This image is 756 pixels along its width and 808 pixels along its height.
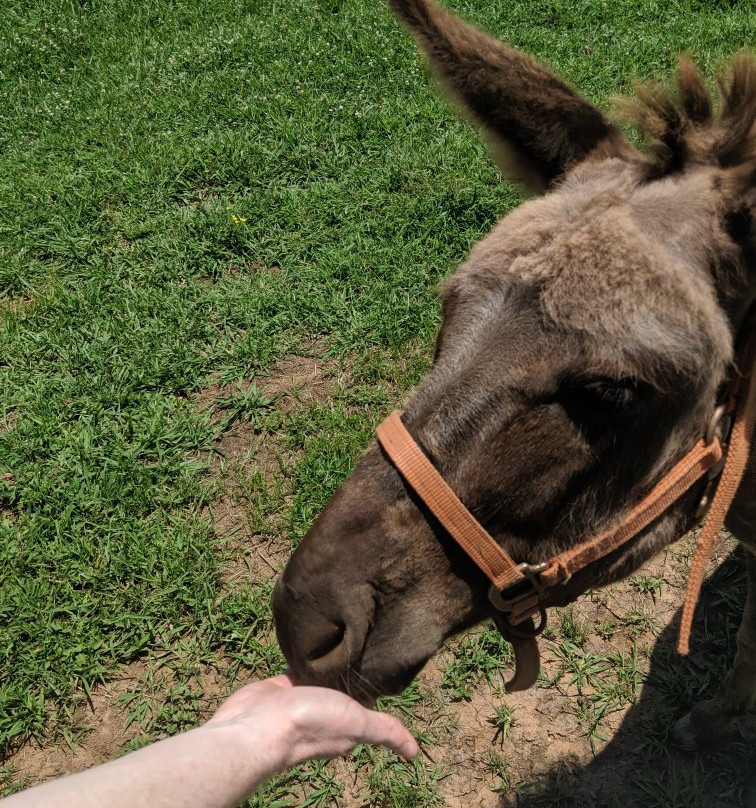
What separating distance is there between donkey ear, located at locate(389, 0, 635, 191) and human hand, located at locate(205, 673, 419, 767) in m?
1.75

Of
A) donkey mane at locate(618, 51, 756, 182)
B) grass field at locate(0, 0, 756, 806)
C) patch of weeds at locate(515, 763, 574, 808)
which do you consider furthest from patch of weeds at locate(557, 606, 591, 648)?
donkey mane at locate(618, 51, 756, 182)

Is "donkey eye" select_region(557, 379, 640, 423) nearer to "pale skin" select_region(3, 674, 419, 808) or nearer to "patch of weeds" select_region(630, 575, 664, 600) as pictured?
"pale skin" select_region(3, 674, 419, 808)

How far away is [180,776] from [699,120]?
2.21 meters

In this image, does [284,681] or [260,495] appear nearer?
[284,681]

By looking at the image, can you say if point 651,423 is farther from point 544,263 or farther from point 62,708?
point 62,708

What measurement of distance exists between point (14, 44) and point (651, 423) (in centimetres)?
965

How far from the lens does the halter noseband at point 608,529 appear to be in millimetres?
1761

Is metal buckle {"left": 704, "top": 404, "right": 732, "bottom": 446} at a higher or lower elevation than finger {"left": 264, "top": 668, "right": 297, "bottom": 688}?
higher

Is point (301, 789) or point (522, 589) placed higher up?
point (522, 589)

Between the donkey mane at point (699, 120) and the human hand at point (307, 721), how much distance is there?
173cm

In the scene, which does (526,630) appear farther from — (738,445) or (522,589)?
(738,445)

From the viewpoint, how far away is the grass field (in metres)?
3.54

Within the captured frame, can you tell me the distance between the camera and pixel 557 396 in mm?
1698

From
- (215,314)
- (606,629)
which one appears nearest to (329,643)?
(606,629)
